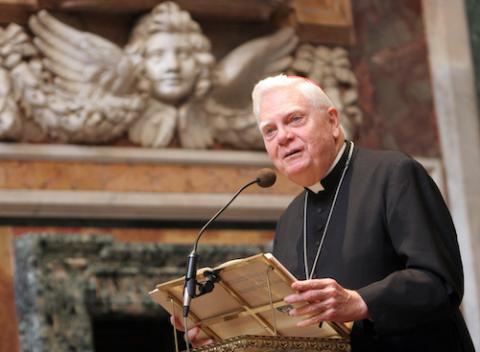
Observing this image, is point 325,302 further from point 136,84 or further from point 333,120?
point 136,84

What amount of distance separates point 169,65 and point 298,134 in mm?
2966

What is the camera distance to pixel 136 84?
7.59 meters

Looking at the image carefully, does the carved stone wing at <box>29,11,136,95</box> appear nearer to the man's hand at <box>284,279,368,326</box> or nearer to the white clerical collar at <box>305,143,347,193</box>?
the white clerical collar at <box>305,143,347,193</box>

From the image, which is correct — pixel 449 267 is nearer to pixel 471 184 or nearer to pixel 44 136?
pixel 44 136

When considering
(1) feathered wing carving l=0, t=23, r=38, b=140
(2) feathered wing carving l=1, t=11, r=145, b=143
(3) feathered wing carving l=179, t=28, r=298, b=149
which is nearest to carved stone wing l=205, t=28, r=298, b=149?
(3) feathered wing carving l=179, t=28, r=298, b=149

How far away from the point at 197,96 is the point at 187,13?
450mm

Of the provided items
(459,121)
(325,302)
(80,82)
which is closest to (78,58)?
(80,82)

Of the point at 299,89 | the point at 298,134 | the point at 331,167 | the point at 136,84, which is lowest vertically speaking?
the point at 136,84

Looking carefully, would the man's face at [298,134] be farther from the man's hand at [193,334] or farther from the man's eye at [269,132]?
the man's hand at [193,334]

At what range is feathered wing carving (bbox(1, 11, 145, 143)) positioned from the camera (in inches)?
291

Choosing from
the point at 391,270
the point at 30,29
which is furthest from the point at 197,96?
the point at 391,270

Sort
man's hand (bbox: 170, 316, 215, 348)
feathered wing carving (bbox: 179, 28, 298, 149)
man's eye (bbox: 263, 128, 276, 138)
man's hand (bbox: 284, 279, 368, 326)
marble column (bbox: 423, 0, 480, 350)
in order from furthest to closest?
marble column (bbox: 423, 0, 480, 350)
feathered wing carving (bbox: 179, 28, 298, 149)
man's eye (bbox: 263, 128, 276, 138)
man's hand (bbox: 170, 316, 215, 348)
man's hand (bbox: 284, 279, 368, 326)

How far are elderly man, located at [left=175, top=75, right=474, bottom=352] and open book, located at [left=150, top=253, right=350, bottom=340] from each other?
0.07 meters

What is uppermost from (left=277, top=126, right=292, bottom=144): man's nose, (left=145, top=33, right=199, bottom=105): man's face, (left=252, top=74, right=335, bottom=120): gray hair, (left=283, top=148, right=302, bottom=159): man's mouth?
(left=252, top=74, right=335, bottom=120): gray hair
